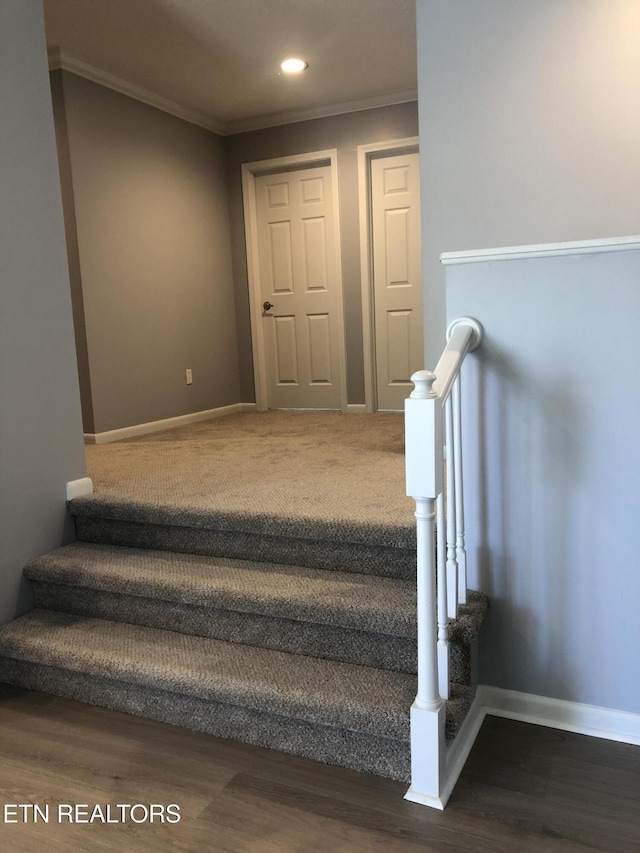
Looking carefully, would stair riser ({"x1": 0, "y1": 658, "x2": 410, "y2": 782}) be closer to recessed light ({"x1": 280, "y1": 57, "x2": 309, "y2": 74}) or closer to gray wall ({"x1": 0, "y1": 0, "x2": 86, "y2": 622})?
gray wall ({"x1": 0, "y1": 0, "x2": 86, "y2": 622})

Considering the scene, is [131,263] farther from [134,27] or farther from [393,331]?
[393,331]

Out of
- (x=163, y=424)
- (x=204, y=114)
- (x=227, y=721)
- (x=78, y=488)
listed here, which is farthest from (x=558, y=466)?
(x=204, y=114)

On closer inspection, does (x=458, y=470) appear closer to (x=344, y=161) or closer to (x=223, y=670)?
(x=223, y=670)

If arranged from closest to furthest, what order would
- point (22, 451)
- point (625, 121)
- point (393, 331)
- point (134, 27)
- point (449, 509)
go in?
point (449, 509), point (22, 451), point (625, 121), point (134, 27), point (393, 331)

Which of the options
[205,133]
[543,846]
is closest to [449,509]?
[543,846]

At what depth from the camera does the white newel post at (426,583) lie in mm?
1403

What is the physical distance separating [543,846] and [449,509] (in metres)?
0.75

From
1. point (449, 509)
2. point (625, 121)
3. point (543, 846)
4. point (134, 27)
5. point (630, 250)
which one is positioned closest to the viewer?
point (543, 846)

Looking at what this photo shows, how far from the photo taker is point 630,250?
5.19ft

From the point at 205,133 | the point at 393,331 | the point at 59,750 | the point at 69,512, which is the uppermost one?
the point at 205,133

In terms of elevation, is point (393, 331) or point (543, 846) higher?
point (393, 331)

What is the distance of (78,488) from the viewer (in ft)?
8.38

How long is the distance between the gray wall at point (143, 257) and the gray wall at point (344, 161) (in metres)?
0.10

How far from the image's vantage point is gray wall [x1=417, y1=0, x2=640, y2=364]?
2.50 meters
